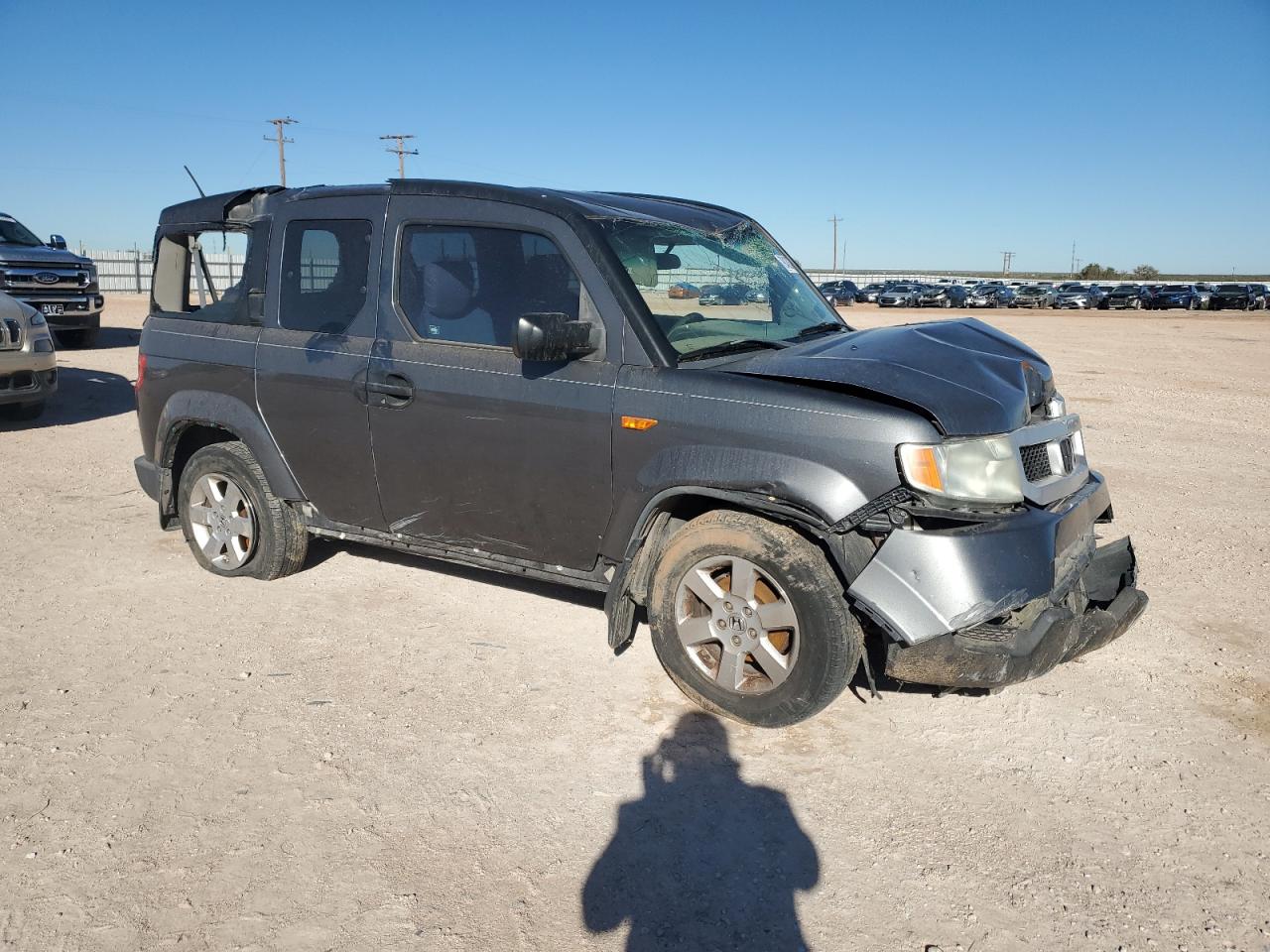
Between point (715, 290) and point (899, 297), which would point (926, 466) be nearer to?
point (715, 290)

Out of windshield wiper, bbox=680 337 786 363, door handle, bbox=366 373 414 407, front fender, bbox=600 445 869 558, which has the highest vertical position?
windshield wiper, bbox=680 337 786 363

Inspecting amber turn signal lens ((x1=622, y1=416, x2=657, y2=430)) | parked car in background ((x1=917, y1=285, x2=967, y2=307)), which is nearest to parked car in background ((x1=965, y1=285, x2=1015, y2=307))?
parked car in background ((x1=917, y1=285, x2=967, y2=307))

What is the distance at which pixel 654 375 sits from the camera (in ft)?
12.6

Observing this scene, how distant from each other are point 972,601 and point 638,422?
1409 millimetres

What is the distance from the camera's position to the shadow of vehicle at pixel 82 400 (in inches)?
411

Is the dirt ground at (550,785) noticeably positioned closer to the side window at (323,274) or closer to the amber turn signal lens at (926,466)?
the amber turn signal lens at (926,466)

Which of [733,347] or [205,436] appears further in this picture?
[205,436]

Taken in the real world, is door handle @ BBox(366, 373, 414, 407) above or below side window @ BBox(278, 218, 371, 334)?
below

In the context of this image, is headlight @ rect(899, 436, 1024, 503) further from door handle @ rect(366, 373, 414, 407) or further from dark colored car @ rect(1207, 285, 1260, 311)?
dark colored car @ rect(1207, 285, 1260, 311)

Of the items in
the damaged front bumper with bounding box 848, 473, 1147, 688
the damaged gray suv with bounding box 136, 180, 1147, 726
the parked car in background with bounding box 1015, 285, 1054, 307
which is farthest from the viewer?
the parked car in background with bounding box 1015, 285, 1054, 307

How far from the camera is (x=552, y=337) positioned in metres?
3.77

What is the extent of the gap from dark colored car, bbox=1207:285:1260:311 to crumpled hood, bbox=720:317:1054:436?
54125 millimetres

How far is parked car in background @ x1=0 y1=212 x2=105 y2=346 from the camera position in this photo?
1603 centimetres

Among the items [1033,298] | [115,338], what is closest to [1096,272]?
[1033,298]
